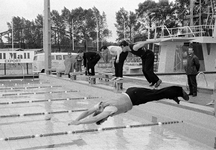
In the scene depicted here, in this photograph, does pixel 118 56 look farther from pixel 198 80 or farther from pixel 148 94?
pixel 198 80

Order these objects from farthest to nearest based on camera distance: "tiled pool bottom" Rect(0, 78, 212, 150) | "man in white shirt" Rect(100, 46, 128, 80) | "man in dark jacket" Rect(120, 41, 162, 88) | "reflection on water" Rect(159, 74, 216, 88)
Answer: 1. "reflection on water" Rect(159, 74, 216, 88)
2. "man in white shirt" Rect(100, 46, 128, 80)
3. "man in dark jacket" Rect(120, 41, 162, 88)
4. "tiled pool bottom" Rect(0, 78, 212, 150)

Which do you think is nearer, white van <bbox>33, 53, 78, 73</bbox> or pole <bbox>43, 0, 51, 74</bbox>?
pole <bbox>43, 0, 51, 74</bbox>

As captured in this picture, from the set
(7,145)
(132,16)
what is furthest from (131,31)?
(7,145)

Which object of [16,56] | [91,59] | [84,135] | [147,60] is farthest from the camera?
[16,56]

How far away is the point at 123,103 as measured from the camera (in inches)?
204

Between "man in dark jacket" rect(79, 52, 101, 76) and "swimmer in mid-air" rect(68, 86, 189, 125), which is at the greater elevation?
"man in dark jacket" rect(79, 52, 101, 76)

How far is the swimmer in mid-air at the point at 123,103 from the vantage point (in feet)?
16.1

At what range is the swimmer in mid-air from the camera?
4902 mm

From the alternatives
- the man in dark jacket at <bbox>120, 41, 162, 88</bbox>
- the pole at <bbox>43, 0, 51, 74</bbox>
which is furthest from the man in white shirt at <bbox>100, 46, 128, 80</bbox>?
the pole at <bbox>43, 0, 51, 74</bbox>

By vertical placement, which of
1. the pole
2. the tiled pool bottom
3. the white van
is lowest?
the tiled pool bottom

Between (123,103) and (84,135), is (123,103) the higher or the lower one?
the higher one

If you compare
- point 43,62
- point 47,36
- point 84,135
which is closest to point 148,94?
point 84,135

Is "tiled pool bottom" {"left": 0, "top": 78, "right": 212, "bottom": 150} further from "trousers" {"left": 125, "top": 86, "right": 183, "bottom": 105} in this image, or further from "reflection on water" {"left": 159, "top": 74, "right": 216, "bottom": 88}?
"reflection on water" {"left": 159, "top": 74, "right": 216, "bottom": 88}

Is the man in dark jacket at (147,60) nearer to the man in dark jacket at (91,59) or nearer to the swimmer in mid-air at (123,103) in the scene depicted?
the swimmer in mid-air at (123,103)
